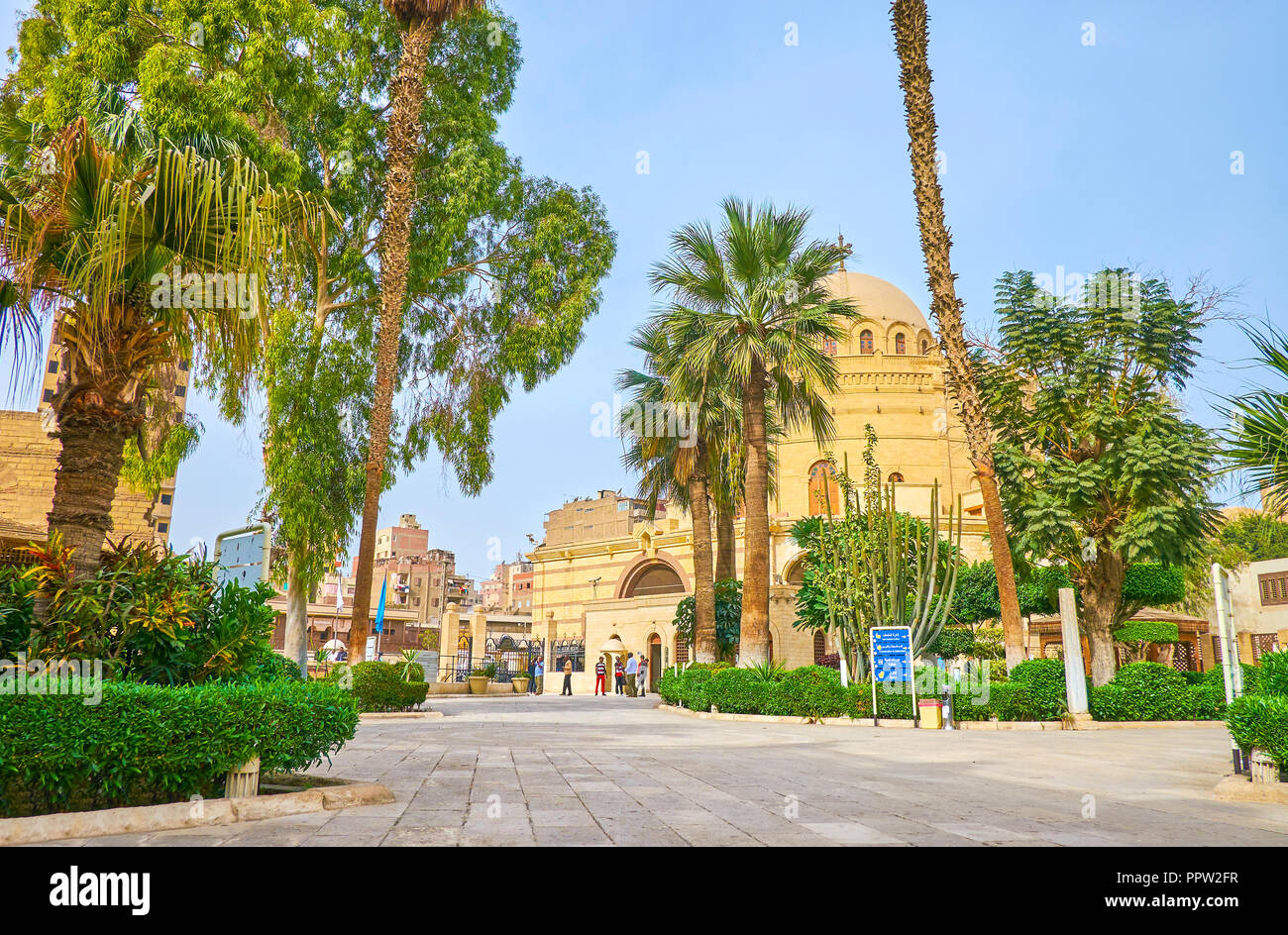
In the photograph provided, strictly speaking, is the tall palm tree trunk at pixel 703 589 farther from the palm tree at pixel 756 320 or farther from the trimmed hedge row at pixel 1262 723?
the trimmed hedge row at pixel 1262 723

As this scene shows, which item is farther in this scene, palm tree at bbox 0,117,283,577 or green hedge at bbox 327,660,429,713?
green hedge at bbox 327,660,429,713

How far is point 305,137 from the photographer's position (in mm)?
18484

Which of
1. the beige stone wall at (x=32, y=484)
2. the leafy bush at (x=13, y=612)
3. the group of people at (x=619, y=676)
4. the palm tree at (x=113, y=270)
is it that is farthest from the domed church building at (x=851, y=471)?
the leafy bush at (x=13, y=612)

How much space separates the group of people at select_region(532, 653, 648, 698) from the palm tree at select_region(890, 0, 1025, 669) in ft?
65.0

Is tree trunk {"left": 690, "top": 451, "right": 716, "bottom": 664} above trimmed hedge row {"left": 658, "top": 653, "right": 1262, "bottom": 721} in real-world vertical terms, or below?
above

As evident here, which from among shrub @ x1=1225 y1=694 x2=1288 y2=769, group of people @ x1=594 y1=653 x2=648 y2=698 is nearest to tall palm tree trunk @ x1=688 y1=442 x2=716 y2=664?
group of people @ x1=594 y1=653 x2=648 y2=698

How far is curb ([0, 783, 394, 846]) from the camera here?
479cm

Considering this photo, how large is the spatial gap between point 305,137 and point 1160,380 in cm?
1842

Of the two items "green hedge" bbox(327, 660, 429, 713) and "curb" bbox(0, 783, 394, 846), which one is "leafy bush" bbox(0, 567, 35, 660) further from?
"green hedge" bbox(327, 660, 429, 713)

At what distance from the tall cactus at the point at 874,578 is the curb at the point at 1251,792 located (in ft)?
32.4

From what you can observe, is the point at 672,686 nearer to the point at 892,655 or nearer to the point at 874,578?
the point at 874,578
